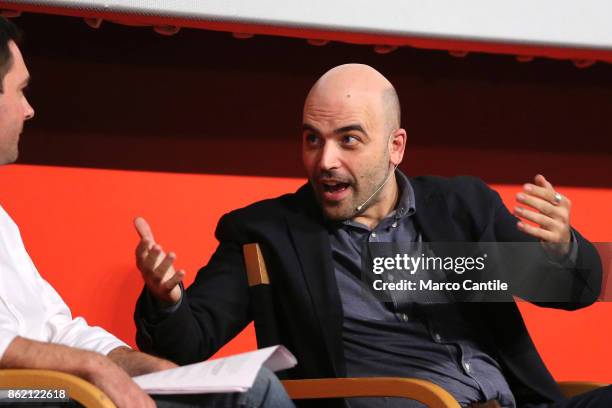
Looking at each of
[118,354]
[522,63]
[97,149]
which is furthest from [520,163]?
[118,354]

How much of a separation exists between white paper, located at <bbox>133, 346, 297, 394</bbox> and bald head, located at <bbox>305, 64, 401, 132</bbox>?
2.51 ft

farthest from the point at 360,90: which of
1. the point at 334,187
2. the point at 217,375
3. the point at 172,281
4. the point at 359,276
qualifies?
the point at 217,375

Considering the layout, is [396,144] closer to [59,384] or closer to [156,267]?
[156,267]

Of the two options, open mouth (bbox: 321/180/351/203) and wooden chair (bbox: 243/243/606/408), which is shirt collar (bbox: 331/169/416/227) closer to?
open mouth (bbox: 321/180/351/203)

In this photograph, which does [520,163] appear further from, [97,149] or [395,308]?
[97,149]

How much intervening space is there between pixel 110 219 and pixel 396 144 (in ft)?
2.59

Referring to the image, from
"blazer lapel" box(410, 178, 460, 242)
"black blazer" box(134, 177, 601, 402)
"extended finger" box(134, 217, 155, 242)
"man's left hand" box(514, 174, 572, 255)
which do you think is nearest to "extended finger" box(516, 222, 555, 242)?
"man's left hand" box(514, 174, 572, 255)

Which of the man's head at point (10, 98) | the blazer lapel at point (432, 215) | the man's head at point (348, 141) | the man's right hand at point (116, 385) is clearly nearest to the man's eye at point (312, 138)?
the man's head at point (348, 141)

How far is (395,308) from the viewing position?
2.01 m

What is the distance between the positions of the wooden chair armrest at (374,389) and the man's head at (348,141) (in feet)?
1.34

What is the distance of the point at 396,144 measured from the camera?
220 cm

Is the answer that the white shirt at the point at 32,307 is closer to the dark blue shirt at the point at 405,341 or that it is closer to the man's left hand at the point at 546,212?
the dark blue shirt at the point at 405,341

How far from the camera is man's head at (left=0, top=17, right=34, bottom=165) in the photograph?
1764 millimetres

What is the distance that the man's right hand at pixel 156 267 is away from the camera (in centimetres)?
163
